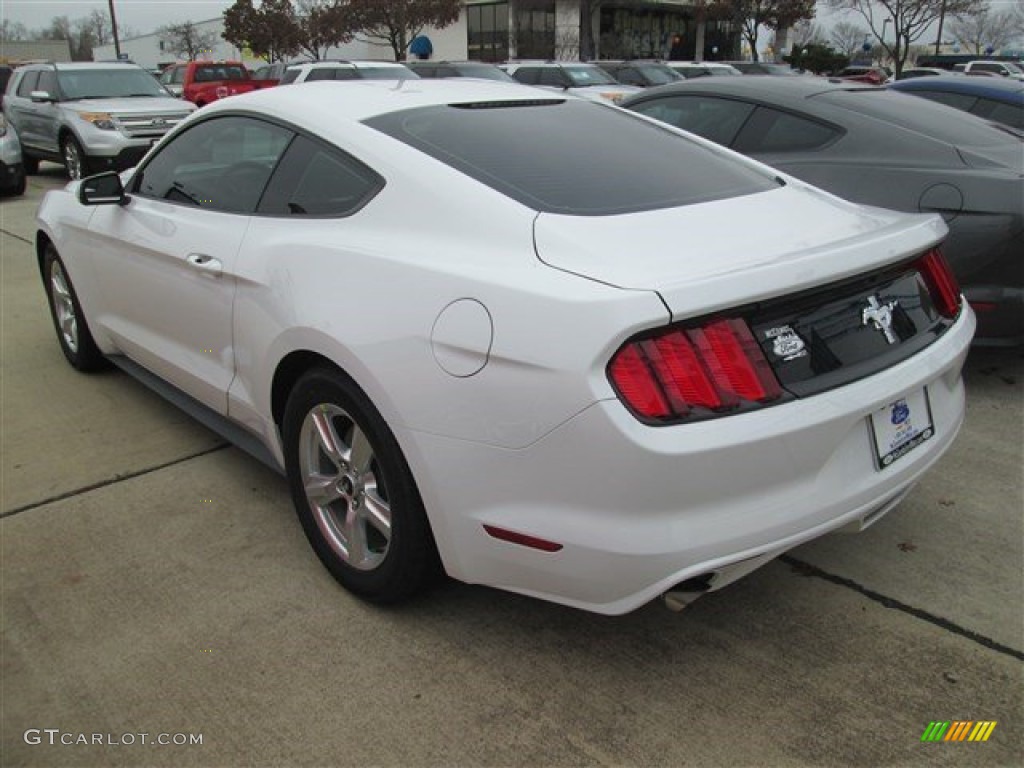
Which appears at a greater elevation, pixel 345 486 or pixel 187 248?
pixel 187 248

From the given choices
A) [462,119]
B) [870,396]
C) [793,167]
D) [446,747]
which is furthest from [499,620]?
[793,167]

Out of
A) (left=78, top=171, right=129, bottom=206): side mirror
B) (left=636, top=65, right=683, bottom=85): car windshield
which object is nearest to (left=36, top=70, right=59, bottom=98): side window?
(left=78, top=171, right=129, bottom=206): side mirror

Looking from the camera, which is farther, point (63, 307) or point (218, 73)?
point (218, 73)

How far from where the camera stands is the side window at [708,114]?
5328mm

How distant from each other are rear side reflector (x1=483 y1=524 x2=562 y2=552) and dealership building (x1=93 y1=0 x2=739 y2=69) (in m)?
48.3

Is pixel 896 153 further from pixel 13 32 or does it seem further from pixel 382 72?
pixel 13 32

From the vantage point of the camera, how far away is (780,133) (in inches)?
200

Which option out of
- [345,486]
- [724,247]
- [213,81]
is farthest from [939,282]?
[213,81]

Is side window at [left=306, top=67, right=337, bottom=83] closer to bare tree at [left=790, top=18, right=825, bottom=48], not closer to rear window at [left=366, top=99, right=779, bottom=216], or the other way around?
rear window at [left=366, top=99, right=779, bottom=216]

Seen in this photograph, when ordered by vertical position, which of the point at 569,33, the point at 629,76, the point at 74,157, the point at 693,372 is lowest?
the point at 74,157

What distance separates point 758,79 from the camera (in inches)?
218

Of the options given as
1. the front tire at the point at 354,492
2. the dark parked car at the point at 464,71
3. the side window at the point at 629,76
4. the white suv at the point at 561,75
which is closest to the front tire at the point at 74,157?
the dark parked car at the point at 464,71

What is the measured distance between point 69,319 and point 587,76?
15895 millimetres

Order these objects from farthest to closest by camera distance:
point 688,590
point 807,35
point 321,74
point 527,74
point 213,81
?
point 807,35, point 213,81, point 527,74, point 321,74, point 688,590
